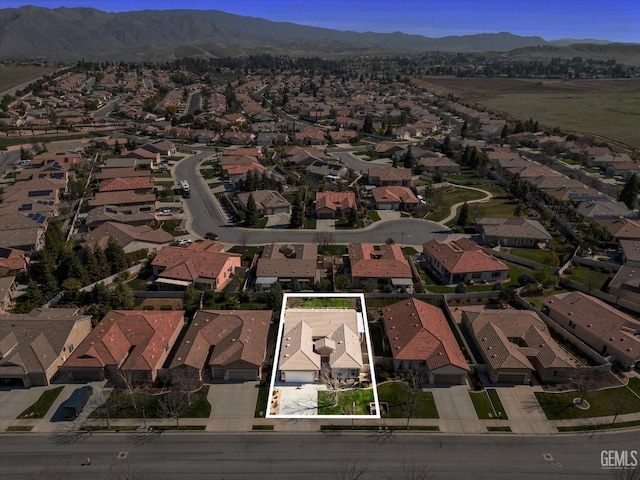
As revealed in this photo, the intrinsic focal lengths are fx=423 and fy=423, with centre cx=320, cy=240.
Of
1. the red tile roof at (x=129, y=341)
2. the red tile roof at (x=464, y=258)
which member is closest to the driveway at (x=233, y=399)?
the red tile roof at (x=129, y=341)

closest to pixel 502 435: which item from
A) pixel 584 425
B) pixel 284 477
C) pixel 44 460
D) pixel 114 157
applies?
pixel 584 425

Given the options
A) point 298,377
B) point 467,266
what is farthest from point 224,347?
point 467,266

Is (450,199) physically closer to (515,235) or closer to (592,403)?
(515,235)

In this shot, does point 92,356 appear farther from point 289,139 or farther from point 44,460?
point 289,139

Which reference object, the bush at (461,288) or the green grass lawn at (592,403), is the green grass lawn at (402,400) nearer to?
the green grass lawn at (592,403)

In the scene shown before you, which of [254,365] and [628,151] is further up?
[628,151]
